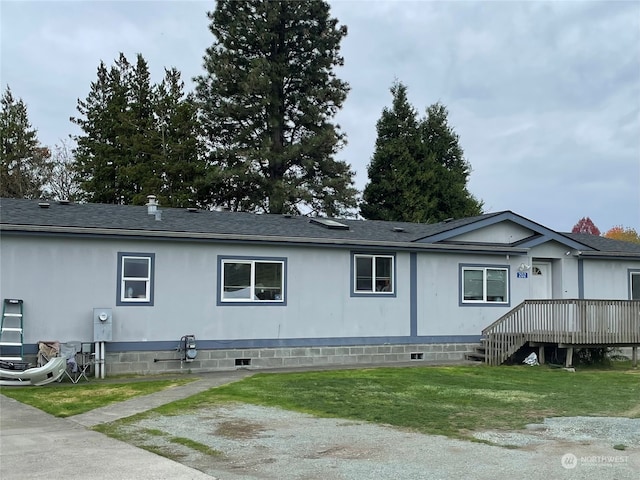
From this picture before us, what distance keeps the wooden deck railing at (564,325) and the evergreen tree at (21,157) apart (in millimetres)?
29686

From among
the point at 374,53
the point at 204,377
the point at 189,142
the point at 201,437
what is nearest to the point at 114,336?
the point at 204,377

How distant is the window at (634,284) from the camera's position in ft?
70.8

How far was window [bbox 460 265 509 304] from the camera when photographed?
19234mm

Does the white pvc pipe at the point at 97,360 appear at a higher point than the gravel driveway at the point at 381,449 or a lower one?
higher

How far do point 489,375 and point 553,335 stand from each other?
3.10 m

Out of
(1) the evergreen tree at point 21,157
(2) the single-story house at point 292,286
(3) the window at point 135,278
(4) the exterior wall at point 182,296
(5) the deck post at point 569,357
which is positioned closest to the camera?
(4) the exterior wall at point 182,296

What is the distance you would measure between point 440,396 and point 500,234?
8.77m

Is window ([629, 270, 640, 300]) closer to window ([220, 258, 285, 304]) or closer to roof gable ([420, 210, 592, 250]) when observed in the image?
roof gable ([420, 210, 592, 250])

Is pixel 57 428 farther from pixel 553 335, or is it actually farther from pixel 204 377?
pixel 553 335

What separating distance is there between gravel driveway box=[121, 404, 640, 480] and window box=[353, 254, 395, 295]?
27.6ft

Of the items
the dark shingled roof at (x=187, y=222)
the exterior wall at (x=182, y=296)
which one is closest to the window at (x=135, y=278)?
the exterior wall at (x=182, y=296)

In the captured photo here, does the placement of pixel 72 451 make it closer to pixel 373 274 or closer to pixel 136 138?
pixel 373 274

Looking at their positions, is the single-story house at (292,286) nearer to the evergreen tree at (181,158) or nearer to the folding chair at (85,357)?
the folding chair at (85,357)

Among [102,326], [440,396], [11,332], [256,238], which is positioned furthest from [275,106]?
[440,396]
